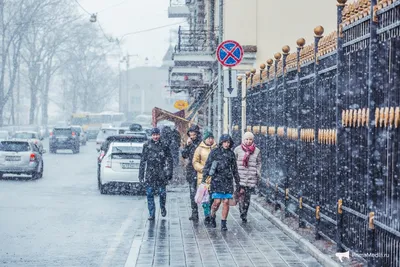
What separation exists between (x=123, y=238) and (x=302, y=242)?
110 inches

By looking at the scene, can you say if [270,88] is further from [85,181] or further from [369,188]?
[85,181]

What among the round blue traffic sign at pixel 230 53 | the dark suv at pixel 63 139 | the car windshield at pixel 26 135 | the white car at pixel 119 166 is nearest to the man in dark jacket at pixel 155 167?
the round blue traffic sign at pixel 230 53

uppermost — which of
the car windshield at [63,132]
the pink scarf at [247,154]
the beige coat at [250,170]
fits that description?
the car windshield at [63,132]

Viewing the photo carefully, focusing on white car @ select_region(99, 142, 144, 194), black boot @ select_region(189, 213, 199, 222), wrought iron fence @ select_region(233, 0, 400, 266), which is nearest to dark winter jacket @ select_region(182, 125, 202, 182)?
black boot @ select_region(189, 213, 199, 222)

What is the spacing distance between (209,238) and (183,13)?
136ft

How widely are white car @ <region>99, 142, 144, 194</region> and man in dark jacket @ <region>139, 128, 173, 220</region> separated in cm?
729

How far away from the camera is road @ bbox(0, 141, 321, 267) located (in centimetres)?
1118

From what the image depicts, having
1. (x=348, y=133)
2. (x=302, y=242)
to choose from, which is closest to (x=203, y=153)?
(x=302, y=242)

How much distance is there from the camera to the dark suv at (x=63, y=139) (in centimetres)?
5584

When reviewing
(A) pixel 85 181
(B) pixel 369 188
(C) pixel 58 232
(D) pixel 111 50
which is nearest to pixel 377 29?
(B) pixel 369 188

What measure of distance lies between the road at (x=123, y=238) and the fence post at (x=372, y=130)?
5.62 ft

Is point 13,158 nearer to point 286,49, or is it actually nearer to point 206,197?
point 206,197

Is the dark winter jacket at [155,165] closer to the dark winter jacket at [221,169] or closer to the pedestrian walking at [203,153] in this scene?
the pedestrian walking at [203,153]

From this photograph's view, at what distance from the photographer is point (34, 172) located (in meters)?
29.7
